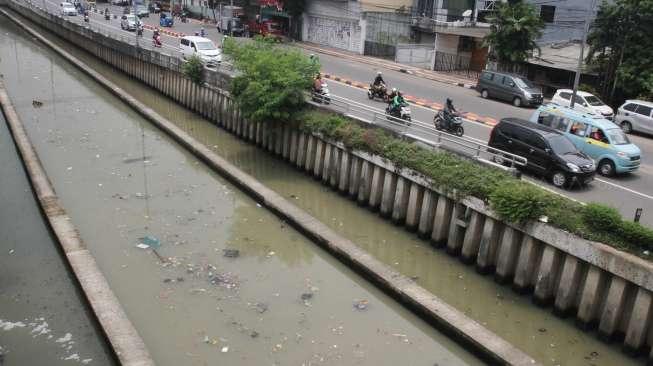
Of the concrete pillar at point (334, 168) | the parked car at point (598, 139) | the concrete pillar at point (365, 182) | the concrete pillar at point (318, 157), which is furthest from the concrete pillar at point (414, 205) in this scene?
the parked car at point (598, 139)

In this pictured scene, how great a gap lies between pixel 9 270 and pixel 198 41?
26713 millimetres

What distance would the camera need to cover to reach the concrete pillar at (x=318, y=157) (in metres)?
19.5

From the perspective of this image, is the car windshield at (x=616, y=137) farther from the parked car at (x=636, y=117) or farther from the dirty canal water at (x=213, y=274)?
the dirty canal water at (x=213, y=274)

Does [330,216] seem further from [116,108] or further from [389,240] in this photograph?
[116,108]

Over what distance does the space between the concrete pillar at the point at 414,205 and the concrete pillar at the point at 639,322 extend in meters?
5.93

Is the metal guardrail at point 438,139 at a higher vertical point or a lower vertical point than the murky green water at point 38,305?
higher

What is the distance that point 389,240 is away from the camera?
15.5 meters

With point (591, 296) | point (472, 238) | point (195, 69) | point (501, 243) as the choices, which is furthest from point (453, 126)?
point (195, 69)

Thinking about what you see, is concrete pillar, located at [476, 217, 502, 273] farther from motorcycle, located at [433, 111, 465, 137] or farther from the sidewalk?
the sidewalk

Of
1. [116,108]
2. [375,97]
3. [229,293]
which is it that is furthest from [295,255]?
[116,108]

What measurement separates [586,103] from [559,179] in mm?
13012

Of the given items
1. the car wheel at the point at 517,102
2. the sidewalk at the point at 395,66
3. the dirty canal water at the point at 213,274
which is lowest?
the dirty canal water at the point at 213,274

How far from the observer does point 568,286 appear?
11.6 meters

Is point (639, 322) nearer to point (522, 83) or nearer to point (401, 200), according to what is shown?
point (401, 200)
